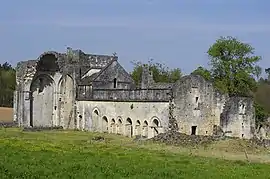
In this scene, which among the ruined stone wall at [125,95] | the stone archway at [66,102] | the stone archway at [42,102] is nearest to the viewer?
the ruined stone wall at [125,95]

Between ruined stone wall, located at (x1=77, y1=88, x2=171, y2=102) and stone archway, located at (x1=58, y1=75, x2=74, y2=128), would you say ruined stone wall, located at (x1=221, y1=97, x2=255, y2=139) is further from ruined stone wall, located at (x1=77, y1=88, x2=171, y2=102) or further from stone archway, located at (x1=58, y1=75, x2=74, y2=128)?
stone archway, located at (x1=58, y1=75, x2=74, y2=128)

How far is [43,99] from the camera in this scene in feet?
210

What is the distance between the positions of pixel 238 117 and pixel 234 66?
2016cm

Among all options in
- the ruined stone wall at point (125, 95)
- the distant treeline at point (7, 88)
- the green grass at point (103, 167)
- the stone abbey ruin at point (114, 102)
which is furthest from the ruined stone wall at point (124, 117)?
the distant treeline at point (7, 88)

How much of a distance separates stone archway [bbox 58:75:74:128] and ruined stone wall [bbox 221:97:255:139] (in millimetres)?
18685

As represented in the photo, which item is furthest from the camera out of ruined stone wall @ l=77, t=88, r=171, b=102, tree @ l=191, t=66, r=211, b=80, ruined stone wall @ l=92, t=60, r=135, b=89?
tree @ l=191, t=66, r=211, b=80

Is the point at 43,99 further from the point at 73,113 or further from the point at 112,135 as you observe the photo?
the point at 112,135

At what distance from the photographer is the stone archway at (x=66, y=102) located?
60688 millimetres

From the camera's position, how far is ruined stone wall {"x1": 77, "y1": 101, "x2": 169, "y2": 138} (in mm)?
47681

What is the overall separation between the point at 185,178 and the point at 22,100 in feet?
142

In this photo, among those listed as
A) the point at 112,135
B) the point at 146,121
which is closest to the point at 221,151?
the point at 146,121

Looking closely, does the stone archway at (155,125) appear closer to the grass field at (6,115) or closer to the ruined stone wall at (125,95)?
the ruined stone wall at (125,95)

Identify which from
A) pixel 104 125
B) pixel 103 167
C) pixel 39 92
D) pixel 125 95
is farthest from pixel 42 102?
pixel 103 167

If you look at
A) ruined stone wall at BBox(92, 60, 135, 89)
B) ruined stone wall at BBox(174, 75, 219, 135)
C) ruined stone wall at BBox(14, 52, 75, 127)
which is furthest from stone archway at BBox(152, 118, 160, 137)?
ruined stone wall at BBox(14, 52, 75, 127)
